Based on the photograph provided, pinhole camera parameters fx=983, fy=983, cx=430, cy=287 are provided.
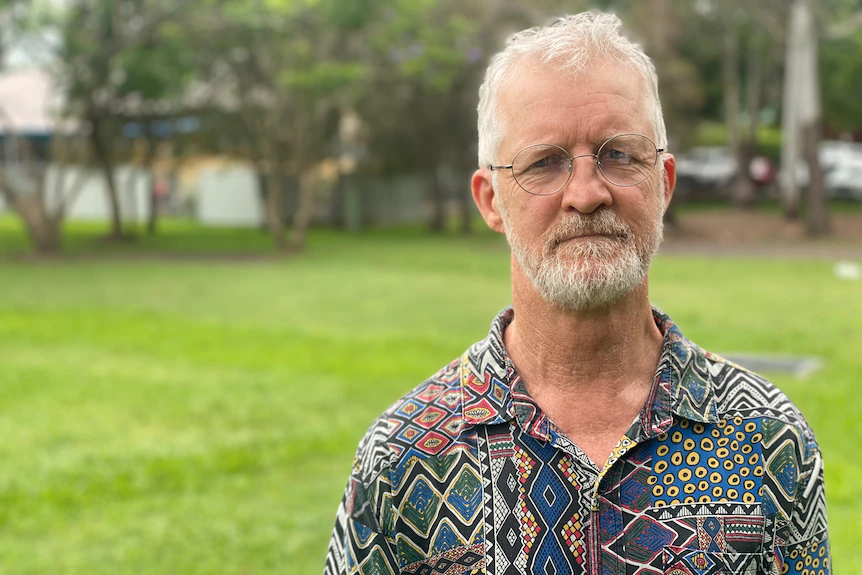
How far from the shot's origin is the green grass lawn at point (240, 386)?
558 centimetres

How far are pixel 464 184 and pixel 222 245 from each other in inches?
326

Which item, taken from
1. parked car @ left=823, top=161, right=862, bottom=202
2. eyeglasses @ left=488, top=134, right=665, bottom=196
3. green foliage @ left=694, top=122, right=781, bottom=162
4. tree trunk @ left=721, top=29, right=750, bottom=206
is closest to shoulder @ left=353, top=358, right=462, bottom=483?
eyeglasses @ left=488, top=134, right=665, bottom=196

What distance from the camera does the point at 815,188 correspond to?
22.5 meters

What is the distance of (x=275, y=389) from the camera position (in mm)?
8500

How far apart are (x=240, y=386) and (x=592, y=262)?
7.22 metres

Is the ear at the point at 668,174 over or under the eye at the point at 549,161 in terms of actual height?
under

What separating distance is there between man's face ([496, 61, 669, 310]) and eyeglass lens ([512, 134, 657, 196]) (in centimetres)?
1

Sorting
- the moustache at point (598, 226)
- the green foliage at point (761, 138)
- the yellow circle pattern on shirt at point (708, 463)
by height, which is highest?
the moustache at point (598, 226)

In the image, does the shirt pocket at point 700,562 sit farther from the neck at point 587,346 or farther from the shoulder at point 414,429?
the shoulder at point 414,429

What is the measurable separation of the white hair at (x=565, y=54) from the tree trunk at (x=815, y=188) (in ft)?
72.6

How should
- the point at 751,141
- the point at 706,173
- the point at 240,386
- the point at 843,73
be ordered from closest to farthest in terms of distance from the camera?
1. the point at 240,386
2. the point at 751,141
3. the point at 843,73
4. the point at 706,173

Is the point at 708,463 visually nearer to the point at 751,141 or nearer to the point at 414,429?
the point at 414,429

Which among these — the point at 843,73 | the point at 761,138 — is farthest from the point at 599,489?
the point at 761,138

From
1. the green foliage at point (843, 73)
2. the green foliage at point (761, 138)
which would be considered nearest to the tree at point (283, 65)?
the green foliage at point (843, 73)
